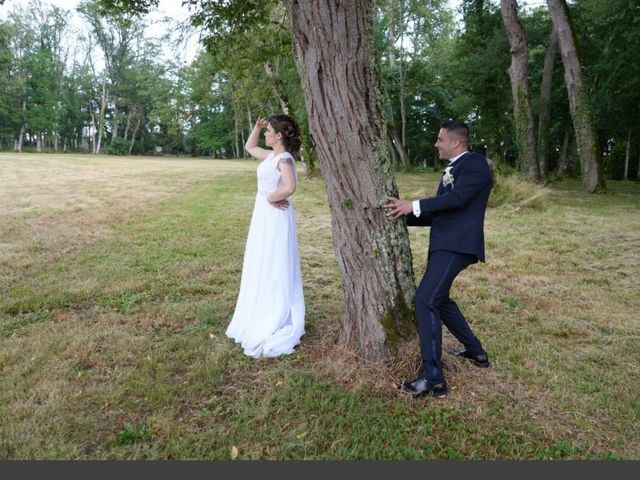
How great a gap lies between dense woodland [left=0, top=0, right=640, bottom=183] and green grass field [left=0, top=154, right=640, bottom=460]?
7.94ft

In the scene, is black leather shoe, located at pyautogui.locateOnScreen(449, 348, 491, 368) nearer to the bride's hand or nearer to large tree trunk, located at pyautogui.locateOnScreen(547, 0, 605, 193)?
the bride's hand

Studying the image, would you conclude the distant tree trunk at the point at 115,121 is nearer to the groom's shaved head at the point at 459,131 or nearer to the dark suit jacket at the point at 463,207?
the groom's shaved head at the point at 459,131

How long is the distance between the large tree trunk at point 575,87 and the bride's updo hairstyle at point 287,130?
1436 cm

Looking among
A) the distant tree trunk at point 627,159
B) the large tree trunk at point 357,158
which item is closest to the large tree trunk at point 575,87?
the distant tree trunk at point 627,159

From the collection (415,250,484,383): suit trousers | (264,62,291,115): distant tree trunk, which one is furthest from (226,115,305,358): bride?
(264,62,291,115): distant tree trunk

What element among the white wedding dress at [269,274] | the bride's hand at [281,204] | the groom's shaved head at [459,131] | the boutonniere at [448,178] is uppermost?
the groom's shaved head at [459,131]

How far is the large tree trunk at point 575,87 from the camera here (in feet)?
48.1

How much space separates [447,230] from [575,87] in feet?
49.3

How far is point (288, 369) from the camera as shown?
3820 mm

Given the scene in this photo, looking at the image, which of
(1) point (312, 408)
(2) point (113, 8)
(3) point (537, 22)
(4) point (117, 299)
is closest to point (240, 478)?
(1) point (312, 408)

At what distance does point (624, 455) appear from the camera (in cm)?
279

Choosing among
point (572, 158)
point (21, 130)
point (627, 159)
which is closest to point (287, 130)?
point (572, 158)

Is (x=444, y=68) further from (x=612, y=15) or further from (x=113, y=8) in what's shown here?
(x=113, y=8)

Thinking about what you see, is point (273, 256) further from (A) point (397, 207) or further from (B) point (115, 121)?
(B) point (115, 121)
